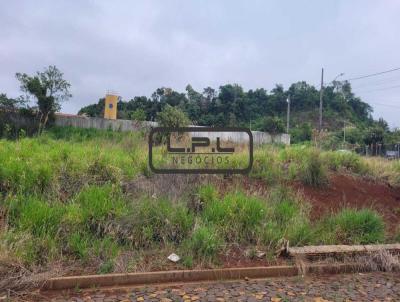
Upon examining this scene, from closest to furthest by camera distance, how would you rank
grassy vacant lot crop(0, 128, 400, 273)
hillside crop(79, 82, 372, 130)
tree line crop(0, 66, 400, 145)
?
grassy vacant lot crop(0, 128, 400, 273) < tree line crop(0, 66, 400, 145) < hillside crop(79, 82, 372, 130)

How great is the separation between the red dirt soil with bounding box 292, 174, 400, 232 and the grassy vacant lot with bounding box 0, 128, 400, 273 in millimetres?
346

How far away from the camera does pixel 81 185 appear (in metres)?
4.47

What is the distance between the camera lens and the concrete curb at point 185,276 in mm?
3051

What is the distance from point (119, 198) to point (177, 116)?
26.5 feet

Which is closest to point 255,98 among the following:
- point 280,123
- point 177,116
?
point 280,123

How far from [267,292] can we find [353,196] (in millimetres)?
3436

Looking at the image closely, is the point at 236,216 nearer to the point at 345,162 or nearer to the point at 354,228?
the point at 354,228

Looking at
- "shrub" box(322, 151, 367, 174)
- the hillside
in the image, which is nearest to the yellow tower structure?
the hillside

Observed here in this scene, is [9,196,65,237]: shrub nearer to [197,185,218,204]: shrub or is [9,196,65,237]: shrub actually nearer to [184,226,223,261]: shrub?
[184,226,223,261]: shrub

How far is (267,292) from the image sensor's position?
10.1 feet

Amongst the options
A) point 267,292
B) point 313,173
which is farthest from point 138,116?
point 267,292

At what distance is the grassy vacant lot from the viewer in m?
3.42

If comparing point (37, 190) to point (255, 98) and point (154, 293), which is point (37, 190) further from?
point (255, 98)

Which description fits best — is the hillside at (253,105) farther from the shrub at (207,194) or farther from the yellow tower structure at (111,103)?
the shrub at (207,194)
